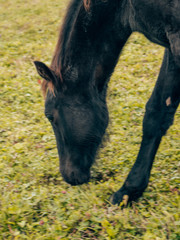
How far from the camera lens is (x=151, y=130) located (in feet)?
10.2

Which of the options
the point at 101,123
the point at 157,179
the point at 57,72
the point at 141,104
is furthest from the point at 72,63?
the point at 141,104

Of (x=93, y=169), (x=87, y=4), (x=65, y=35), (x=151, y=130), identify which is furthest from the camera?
(x=93, y=169)

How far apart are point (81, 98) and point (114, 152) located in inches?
52.3

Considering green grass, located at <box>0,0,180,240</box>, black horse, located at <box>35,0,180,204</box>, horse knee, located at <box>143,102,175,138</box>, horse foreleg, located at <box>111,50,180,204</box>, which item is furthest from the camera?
horse knee, located at <box>143,102,175,138</box>

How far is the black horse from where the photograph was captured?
2.36 m

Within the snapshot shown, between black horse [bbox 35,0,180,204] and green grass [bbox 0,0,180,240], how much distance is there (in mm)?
271

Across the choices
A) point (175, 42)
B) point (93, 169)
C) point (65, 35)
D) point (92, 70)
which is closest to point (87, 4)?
point (65, 35)

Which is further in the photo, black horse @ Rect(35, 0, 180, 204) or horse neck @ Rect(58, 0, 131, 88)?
horse neck @ Rect(58, 0, 131, 88)

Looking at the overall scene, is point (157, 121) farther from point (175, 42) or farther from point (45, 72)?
point (45, 72)

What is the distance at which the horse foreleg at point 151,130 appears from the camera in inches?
117

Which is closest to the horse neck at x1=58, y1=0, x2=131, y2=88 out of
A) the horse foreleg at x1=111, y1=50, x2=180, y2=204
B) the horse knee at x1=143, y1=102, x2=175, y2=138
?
the horse foreleg at x1=111, y1=50, x2=180, y2=204

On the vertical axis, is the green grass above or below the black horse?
below

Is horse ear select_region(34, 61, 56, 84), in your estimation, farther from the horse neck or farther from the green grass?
the green grass

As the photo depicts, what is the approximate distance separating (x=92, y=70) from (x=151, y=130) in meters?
0.85
